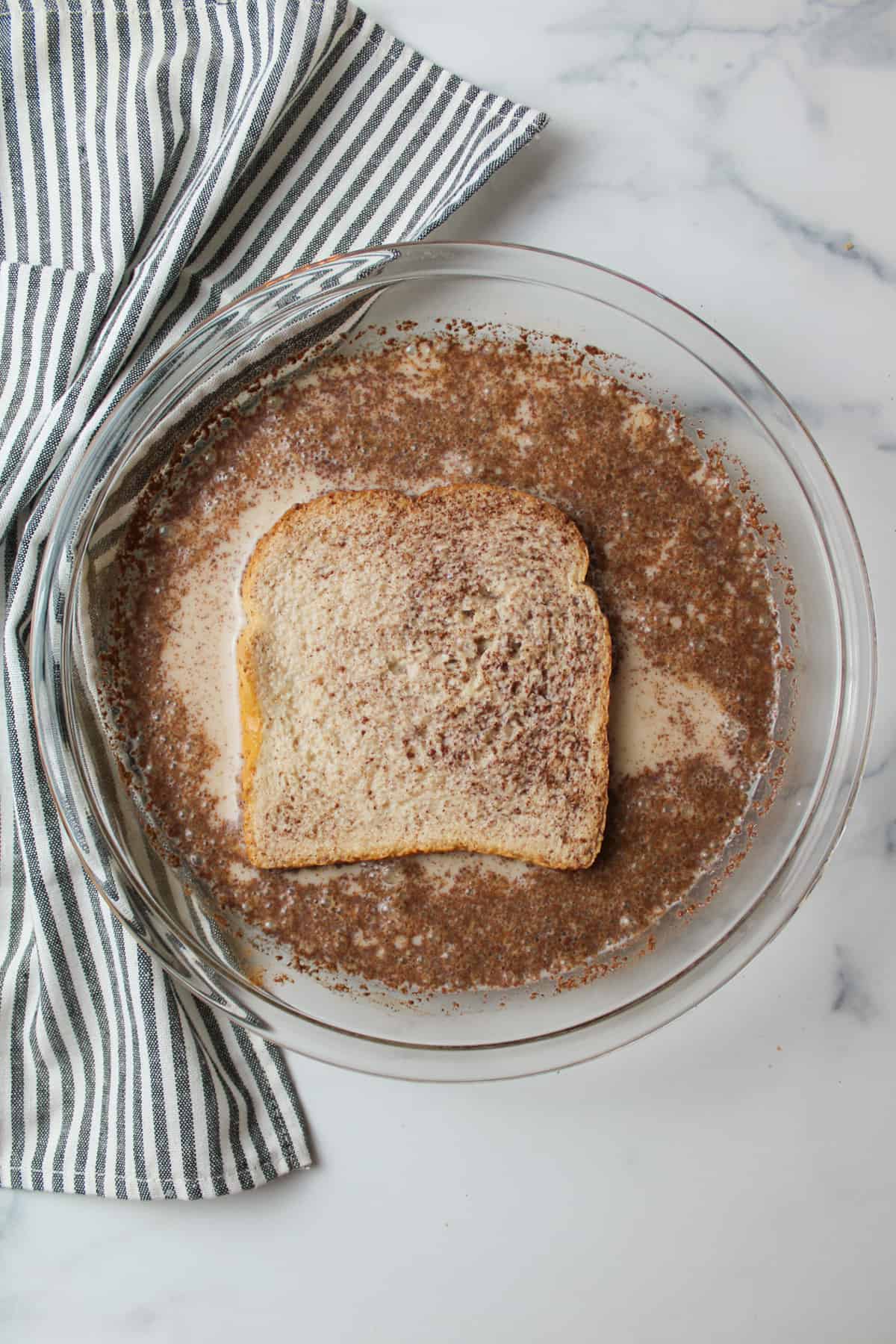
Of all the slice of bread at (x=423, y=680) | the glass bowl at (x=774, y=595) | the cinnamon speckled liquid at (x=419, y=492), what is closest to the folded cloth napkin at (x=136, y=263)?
the glass bowl at (x=774, y=595)

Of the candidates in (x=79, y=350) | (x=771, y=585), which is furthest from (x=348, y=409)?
(x=771, y=585)

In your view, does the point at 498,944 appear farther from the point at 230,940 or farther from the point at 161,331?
the point at 161,331

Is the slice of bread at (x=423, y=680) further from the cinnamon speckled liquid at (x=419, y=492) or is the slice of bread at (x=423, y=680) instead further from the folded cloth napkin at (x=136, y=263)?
the folded cloth napkin at (x=136, y=263)

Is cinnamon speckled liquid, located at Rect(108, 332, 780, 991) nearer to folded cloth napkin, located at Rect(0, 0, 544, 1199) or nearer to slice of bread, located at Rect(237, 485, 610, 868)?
slice of bread, located at Rect(237, 485, 610, 868)

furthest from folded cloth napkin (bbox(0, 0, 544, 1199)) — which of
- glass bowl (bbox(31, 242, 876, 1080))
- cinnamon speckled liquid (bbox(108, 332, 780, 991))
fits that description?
cinnamon speckled liquid (bbox(108, 332, 780, 991))

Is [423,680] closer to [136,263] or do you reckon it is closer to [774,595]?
[774,595]

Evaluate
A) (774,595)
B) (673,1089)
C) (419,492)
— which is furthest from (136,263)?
(673,1089)
